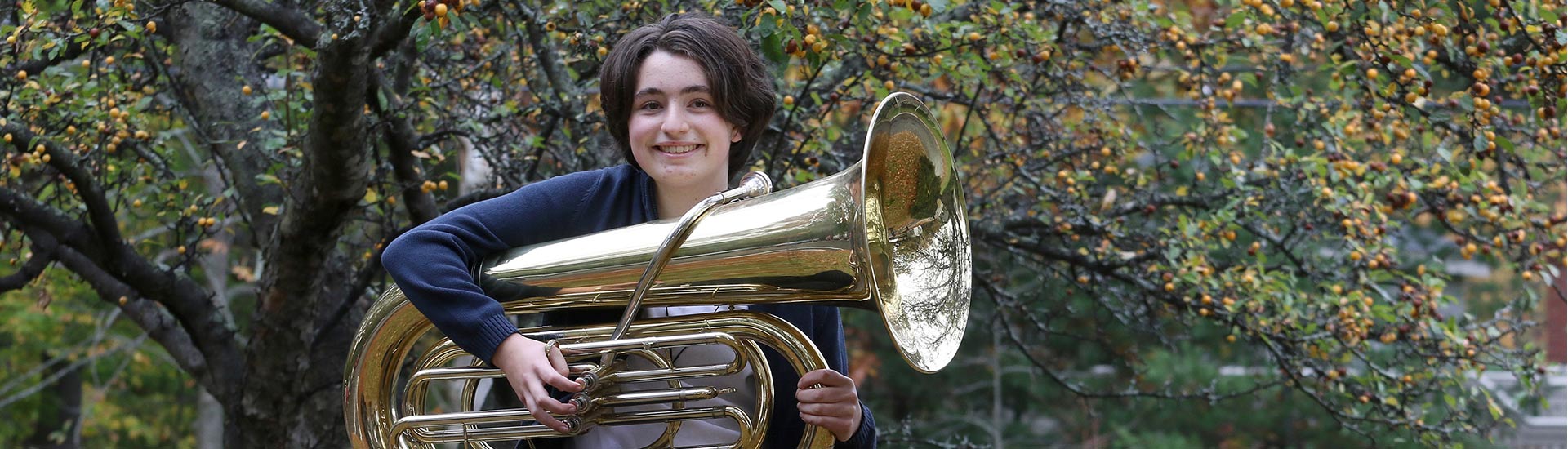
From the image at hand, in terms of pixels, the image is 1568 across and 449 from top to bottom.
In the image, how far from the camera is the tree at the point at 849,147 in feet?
10.9

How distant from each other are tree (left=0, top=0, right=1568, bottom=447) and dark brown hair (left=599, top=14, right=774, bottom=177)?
0.52 metres

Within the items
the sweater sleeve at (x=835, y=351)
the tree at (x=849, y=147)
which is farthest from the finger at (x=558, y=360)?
the tree at (x=849, y=147)

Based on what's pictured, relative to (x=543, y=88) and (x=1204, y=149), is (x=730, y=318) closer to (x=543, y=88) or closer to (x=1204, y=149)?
(x=543, y=88)

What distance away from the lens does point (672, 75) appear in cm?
217

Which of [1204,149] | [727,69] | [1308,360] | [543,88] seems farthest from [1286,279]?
[727,69]

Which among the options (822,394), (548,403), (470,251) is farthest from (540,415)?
(822,394)

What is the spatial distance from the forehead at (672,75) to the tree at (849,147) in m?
0.62

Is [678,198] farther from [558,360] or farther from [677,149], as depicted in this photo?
[558,360]

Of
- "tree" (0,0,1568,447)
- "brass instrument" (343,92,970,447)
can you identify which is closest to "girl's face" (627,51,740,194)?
"brass instrument" (343,92,970,447)

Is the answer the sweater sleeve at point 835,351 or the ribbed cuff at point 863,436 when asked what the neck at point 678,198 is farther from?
the ribbed cuff at point 863,436

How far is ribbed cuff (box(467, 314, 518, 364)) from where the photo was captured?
2.00 metres

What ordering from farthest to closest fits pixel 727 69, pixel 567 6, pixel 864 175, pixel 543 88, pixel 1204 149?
pixel 1204 149 → pixel 543 88 → pixel 567 6 → pixel 727 69 → pixel 864 175

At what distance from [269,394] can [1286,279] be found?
3.00 meters

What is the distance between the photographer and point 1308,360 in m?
4.52
